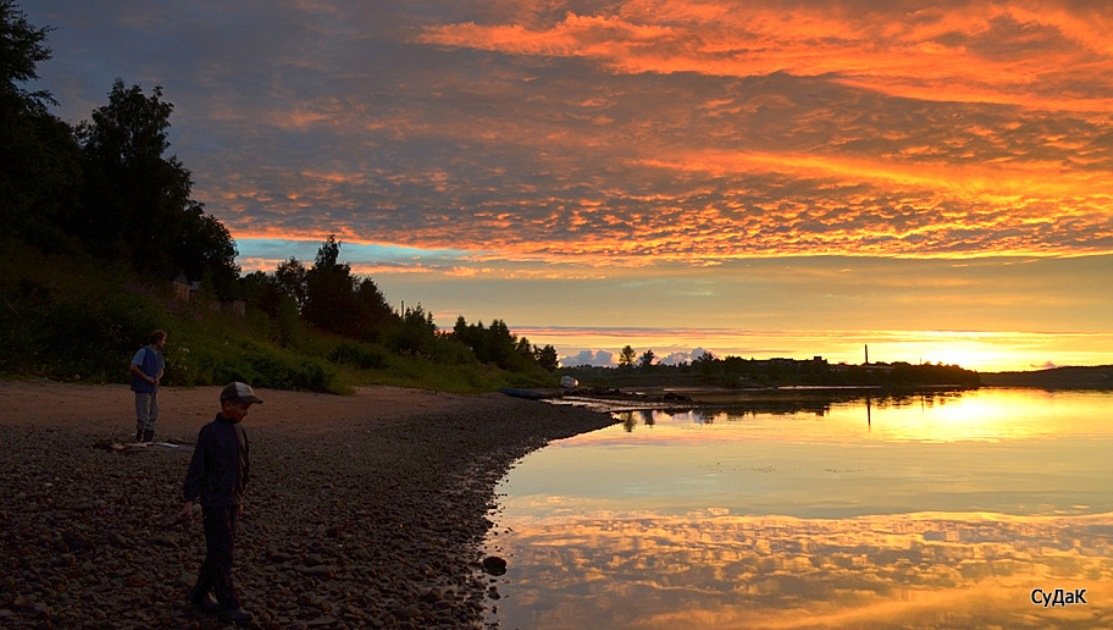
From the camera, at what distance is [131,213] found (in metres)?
62.9

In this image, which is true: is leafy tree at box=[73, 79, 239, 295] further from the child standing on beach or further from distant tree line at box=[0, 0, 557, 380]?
the child standing on beach

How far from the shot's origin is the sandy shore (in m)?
9.47

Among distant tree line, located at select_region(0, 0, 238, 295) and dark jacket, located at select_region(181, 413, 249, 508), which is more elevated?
distant tree line, located at select_region(0, 0, 238, 295)

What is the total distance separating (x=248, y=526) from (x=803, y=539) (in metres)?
10.4

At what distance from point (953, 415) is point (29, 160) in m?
63.5

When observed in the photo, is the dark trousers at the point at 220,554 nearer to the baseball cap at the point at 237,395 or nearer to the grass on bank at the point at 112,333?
the baseball cap at the point at 237,395

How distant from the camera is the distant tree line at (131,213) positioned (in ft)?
132

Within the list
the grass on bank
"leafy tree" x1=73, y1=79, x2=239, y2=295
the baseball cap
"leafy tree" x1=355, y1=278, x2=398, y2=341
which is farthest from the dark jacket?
"leafy tree" x1=355, y1=278, x2=398, y2=341

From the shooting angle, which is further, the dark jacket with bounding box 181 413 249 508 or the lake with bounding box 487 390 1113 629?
the lake with bounding box 487 390 1113 629

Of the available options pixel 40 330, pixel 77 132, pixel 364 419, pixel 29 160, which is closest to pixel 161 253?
pixel 77 132

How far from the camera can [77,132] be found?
66125 mm

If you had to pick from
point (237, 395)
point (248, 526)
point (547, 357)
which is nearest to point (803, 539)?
point (248, 526)

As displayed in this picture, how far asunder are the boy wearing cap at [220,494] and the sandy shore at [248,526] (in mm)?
248

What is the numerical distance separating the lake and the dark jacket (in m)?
3.99
